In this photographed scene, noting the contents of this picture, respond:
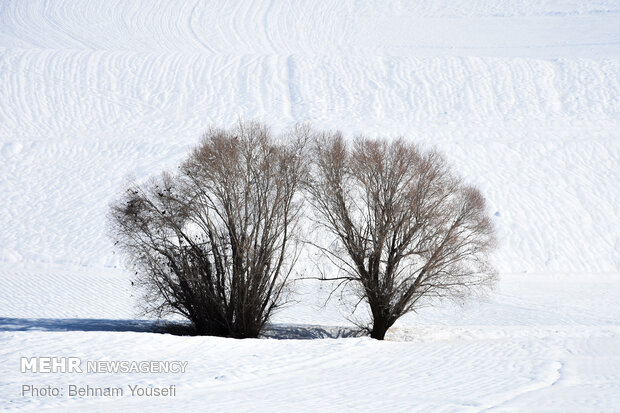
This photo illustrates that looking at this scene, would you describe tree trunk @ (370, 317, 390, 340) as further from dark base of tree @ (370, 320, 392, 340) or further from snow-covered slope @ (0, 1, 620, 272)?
snow-covered slope @ (0, 1, 620, 272)

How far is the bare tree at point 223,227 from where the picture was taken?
17.1 metres

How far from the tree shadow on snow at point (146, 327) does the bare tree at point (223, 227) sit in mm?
784

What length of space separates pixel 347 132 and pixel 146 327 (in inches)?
950

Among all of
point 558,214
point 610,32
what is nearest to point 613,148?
point 558,214

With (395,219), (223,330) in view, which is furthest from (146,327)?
(395,219)

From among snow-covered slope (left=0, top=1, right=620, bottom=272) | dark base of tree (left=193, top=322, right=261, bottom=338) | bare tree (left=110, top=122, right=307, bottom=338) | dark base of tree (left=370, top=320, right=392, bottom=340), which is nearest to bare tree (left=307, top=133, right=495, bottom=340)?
dark base of tree (left=370, top=320, right=392, bottom=340)

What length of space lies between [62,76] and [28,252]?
24.0m

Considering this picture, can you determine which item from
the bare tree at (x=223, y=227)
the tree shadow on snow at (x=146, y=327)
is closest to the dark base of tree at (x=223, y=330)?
the bare tree at (x=223, y=227)

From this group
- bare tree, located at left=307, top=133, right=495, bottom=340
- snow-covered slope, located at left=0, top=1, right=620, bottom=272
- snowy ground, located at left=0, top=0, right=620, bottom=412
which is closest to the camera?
snowy ground, located at left=0, top=0, right=620, bottom=412

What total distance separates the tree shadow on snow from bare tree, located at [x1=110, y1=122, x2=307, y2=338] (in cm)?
78

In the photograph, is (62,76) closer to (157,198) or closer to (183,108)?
(183,108)

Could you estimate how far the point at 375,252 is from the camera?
17.6 metres

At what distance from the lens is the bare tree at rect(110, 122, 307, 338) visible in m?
17.1

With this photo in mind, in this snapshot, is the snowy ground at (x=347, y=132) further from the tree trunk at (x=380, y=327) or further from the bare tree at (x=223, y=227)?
the bare tree at (x=223, y=227)
